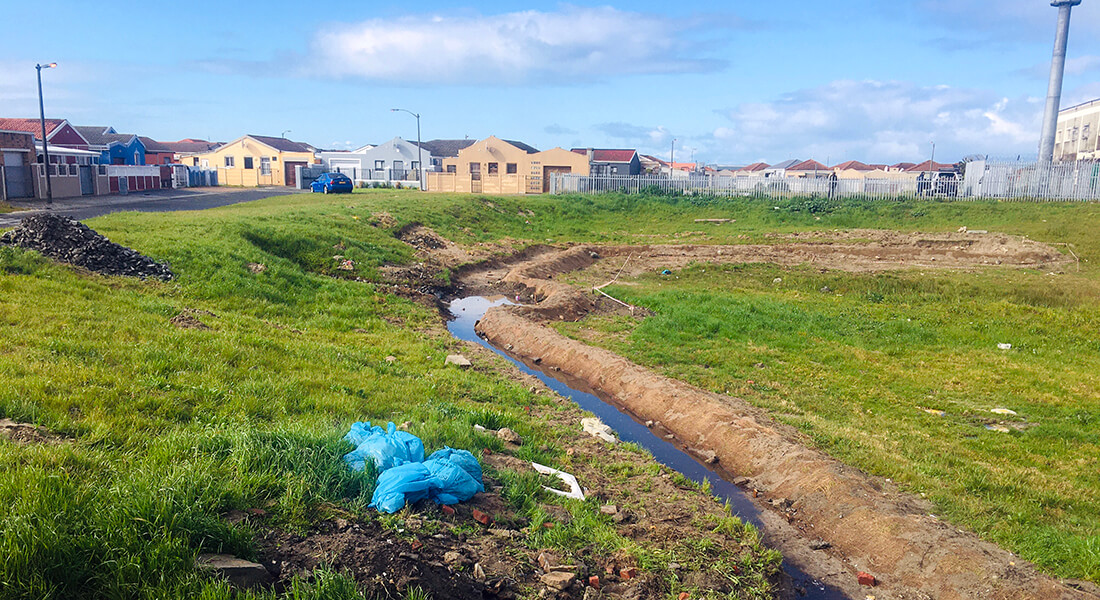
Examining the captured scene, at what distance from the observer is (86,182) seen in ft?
157

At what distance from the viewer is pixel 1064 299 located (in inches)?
717

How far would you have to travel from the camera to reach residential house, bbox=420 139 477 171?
82.1 metres

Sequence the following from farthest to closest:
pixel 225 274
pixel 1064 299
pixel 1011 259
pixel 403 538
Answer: pixel 1011 259 < pixel 1064 299 < pixel 225 274 < pixel 403 538

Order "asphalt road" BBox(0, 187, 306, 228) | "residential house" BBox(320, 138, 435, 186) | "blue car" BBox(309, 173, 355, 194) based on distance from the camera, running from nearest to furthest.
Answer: "asphalt road" BBox(0, 187, 306, 228)
"blue car" BBox(309, 173, 355, 194)
"residential house" BBox(320, 138, 435, 186)

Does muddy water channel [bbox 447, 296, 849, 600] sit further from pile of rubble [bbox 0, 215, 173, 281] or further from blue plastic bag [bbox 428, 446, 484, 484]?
pile of rubble [bbox 0, 215, 173, 281]

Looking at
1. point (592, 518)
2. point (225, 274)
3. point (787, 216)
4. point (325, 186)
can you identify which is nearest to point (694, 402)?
point (592, 518)

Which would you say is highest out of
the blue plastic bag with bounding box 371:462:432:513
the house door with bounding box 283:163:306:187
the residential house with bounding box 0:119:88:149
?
the residential house with bounding box 0:119:88:149

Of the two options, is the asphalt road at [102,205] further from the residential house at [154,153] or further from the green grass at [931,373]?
the residential house at [154,153]

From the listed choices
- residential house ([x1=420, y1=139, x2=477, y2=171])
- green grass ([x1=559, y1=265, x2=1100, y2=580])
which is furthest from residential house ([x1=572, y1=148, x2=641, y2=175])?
green grass ([x1=559, y1=265, x2=1100, y2=580])

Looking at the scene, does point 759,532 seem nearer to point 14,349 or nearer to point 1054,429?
point 1054,429

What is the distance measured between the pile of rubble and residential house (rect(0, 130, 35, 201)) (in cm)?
3019

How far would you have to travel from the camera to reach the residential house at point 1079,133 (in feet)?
237

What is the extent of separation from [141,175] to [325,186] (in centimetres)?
1973

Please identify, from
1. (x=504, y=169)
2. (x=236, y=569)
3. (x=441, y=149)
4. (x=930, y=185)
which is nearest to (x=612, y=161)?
(x=504, y=169)
